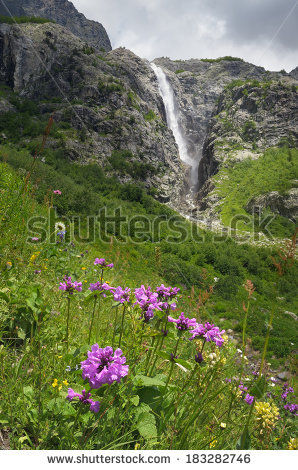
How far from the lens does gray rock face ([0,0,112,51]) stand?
352ft

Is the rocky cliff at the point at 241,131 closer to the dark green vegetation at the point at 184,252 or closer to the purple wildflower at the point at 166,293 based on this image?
the dark green vegetation at the point at 184,252

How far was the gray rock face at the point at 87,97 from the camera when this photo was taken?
1323 inches

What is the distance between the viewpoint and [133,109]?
41.8 meters

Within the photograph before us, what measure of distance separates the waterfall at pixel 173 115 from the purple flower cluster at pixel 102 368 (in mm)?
60443

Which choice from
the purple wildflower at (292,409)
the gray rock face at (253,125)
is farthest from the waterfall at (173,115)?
the purple wildflower at (292,409)

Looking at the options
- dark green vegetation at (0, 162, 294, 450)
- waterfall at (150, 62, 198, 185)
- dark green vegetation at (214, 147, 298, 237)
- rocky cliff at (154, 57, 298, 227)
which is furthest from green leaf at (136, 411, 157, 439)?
waterfall at (150, 62, 198, 185)

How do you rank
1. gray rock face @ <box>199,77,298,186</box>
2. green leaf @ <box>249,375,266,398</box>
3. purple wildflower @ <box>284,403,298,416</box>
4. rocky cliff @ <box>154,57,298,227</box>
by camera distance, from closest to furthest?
green leaf @ <box>249,375,266,398</box>, purple wildflower @ <box>284,403,298,416</box>, rocky cliff @ <box>154,57,298,227</box>, gray rock face @ <box>199,77,298,186</box>

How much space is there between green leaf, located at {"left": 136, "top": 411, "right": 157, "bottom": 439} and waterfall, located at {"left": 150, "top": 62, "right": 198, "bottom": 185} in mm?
60160

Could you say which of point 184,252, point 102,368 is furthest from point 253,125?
point 102,368

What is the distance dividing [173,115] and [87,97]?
32157 millimetres

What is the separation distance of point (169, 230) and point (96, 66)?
36.4m

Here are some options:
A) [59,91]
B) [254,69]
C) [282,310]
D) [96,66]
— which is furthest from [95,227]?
[254,69]

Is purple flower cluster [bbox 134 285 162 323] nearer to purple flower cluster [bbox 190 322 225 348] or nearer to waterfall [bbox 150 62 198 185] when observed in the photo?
purple flower cluster [bbox 190 322 225 348]

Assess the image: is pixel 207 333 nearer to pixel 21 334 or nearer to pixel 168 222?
pixel 21 334
